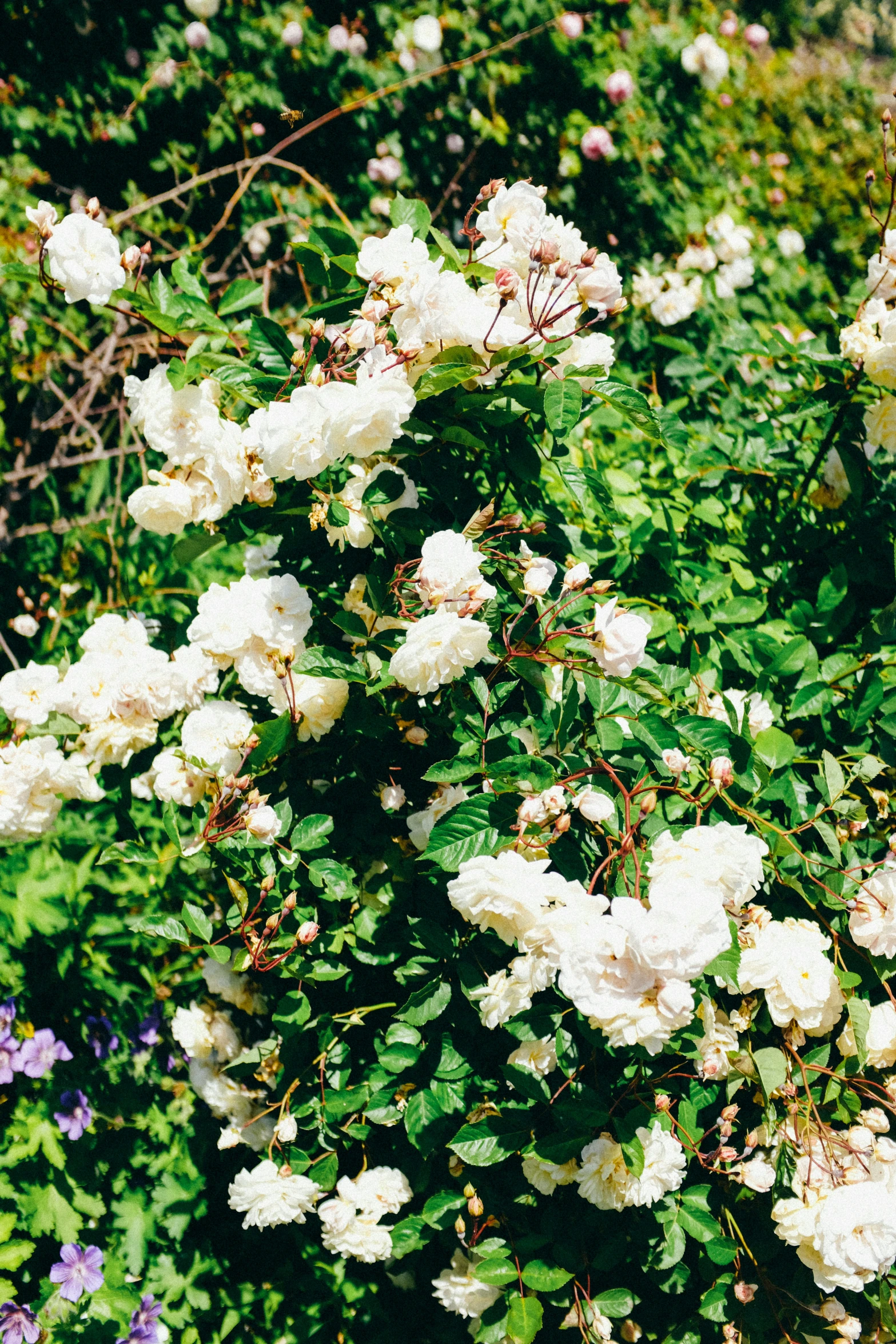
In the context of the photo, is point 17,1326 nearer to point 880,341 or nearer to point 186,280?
point 186,280

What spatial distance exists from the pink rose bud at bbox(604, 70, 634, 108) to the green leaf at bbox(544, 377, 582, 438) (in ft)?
9.86

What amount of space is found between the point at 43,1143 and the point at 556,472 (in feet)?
6.45

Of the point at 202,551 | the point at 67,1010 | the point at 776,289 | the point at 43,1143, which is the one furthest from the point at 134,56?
the point at 43,1143

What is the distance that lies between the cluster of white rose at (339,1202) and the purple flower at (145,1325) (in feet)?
1.92

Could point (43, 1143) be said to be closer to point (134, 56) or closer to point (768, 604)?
point (768, 604)

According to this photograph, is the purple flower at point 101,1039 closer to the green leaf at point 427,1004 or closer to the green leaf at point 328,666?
the green leaf at point 427,1004

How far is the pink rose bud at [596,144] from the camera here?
3.46 metres

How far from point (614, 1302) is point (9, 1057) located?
4.74 feet

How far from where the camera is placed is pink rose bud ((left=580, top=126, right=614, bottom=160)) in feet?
11.4

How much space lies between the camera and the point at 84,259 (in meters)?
1.29

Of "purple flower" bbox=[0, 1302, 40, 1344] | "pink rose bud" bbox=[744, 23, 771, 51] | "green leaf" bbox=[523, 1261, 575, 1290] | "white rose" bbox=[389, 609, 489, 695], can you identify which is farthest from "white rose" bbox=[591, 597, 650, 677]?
"pink rose bud" bbox=[744, 23, 771, 51]

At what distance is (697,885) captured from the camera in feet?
3.49

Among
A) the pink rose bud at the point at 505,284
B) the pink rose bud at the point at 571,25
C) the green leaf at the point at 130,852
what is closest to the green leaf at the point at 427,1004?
the green leaf at the point at 130,852

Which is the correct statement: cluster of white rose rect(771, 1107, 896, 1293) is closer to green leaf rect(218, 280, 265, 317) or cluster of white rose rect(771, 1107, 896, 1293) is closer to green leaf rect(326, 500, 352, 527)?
green leaf rect(326, 500, 352, 527)
